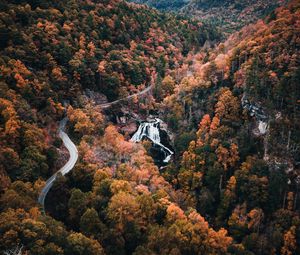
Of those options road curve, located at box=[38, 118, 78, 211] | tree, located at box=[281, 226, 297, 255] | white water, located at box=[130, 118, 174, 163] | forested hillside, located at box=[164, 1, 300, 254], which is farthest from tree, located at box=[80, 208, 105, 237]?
white water, located at box=[130, 118, 174, 163]

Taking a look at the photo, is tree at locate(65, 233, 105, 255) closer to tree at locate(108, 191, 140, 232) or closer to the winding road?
tree at locate(108, 191, 140, 232)

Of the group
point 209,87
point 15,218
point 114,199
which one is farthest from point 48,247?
point 209,87

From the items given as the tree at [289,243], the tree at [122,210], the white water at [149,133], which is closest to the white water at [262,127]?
the tree at [289,243]

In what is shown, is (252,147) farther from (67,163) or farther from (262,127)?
(67,163)

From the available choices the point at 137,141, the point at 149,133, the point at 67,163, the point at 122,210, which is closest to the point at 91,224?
the point at 122,210

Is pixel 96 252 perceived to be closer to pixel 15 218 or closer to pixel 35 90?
pixel 15 218
